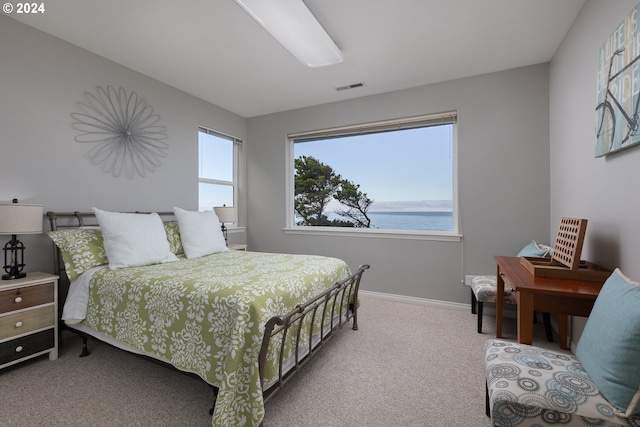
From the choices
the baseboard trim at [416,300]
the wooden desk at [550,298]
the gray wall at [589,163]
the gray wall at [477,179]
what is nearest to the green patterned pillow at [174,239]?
the gray wall at [477,179]

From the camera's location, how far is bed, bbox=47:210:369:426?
1.39m

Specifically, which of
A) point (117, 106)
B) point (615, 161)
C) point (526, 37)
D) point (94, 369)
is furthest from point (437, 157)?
point (94, 369)

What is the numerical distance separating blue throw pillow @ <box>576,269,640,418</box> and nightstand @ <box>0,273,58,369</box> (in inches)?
128

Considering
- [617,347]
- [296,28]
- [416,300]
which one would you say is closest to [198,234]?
[296,28]

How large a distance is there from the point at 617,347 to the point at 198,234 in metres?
2.96

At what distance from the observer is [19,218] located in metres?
1.95

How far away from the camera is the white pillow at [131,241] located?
2.21 meters

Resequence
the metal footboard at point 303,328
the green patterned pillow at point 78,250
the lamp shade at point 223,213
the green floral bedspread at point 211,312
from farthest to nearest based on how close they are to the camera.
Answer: the lamp shade at point 223,213, the green patterned pillow at point 78,250, the metal footboard at point 303,328, the green floral bedspread at point 211,312

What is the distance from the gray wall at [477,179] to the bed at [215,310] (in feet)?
3.72

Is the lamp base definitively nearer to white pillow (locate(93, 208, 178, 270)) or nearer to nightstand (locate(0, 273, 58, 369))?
nightstand (locate(0, 273, 58, 369))

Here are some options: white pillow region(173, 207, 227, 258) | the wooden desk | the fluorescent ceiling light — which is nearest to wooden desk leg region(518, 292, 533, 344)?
the wooden desk

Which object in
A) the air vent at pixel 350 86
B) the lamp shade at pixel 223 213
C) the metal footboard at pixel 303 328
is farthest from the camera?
the lamp shade at pixel 223 213

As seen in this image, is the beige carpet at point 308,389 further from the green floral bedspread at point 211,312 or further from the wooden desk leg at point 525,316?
the wooden desk leg at point 525,316

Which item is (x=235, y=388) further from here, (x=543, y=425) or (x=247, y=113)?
(x=247, y=113)
